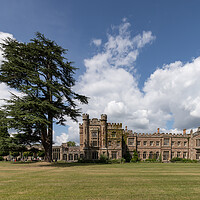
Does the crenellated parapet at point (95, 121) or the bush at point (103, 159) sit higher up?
the crenellated parapet at point (95, 121)

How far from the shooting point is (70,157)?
40719 mm

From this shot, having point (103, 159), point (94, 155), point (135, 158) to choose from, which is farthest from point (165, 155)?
point (94, 155)

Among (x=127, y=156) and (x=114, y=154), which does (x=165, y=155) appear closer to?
Result: (x=127, y=156)

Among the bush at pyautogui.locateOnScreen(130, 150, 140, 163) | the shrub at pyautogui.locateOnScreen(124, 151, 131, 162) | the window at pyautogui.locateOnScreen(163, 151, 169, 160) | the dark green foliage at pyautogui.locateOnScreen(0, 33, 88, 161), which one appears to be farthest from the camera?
the window at pyautogui.locateOnScreen(163, 151, 169, 160)

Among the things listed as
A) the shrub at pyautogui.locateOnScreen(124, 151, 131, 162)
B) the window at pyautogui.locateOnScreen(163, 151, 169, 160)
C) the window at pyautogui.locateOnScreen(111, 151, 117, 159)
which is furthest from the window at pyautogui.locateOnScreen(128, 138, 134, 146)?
the window at pyautogui.locateOnScreen(163, 151, 169, 160)

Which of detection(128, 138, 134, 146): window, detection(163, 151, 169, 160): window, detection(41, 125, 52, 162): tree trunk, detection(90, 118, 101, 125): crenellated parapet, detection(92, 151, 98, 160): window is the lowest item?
detection(163, 151, 169, 160): window

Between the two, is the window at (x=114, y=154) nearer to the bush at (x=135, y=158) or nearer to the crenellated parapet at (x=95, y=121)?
the bush at (x=135, y=158)

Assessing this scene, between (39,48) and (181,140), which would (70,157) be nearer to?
(39,48)

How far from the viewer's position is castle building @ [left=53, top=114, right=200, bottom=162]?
36438mm

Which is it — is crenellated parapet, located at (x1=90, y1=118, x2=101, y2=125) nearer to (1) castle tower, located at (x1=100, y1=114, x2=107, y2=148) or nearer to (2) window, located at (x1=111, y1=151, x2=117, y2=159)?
(1) castle tower, located at (x1=100, y1=114, x2=107, y2=148)

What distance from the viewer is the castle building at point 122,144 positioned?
120 ft

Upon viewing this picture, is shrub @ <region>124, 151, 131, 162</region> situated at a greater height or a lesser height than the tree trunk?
lesser

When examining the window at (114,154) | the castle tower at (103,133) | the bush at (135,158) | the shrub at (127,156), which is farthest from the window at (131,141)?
the castle tower at (103,133)

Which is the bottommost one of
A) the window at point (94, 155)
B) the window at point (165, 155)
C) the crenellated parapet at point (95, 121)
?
the window at point (165, 155)
